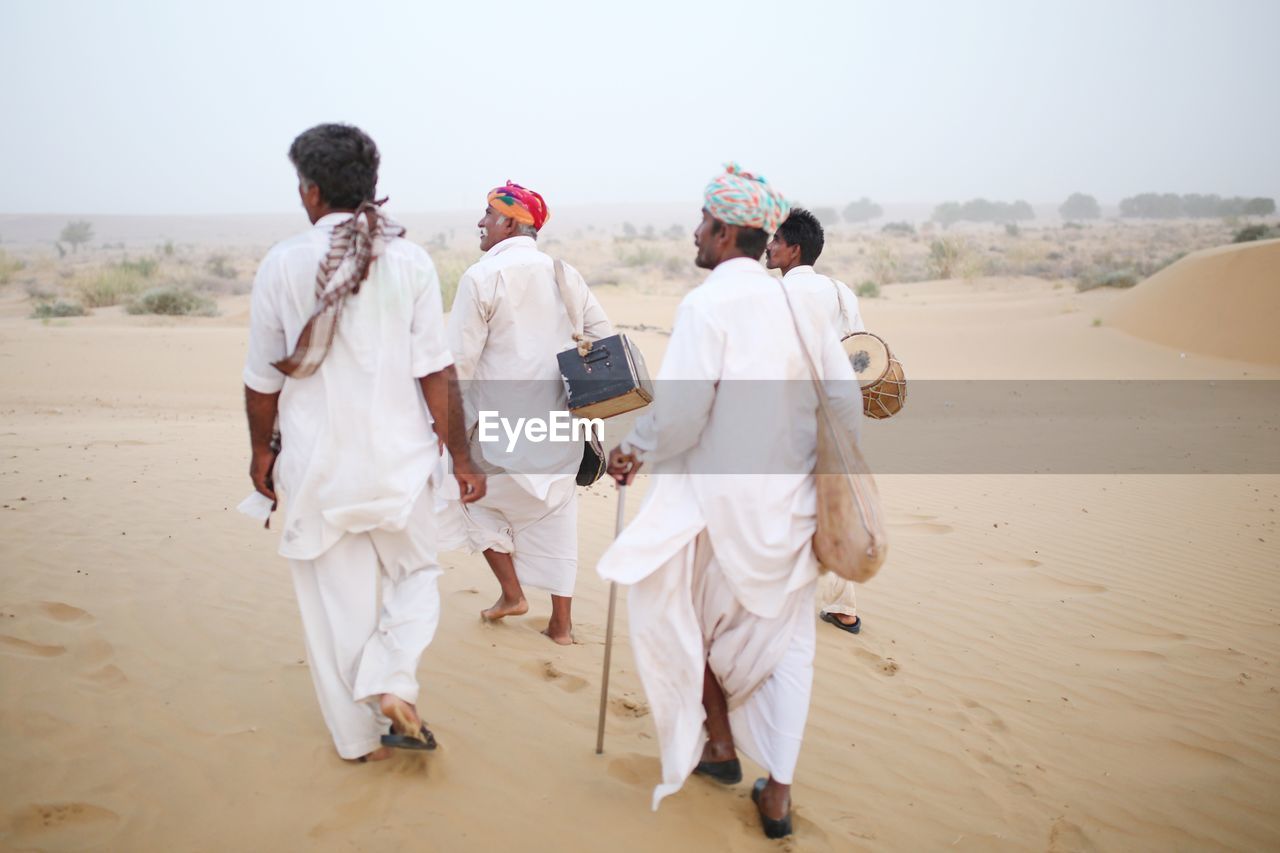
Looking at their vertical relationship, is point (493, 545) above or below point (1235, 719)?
above

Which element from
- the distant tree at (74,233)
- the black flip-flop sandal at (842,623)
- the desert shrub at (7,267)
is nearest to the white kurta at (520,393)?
the black flip-flop sandal at (842,623)

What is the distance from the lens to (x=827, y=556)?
2930 millimetres

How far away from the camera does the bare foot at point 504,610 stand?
4.70m

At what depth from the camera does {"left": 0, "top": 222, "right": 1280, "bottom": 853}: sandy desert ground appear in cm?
305

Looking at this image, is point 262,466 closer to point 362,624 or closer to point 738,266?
point 362,624

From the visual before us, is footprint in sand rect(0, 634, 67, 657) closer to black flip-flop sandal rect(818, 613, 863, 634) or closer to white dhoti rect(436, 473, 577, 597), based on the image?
white dhoti rect(436, 473, 577, 597)

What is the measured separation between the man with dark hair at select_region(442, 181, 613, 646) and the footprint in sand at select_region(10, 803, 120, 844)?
1962 millimetres

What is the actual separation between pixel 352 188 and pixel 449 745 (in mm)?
2018

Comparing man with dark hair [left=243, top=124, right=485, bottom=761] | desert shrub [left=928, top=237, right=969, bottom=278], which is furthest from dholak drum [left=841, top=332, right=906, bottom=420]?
desert shrub [left=928, top=237, right=969, bottom=278]

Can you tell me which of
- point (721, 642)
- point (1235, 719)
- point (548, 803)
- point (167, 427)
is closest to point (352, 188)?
point (721, 642)

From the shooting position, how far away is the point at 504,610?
4.70 meters

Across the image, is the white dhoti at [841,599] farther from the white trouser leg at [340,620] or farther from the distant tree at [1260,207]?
the distant tree at [1260,207]

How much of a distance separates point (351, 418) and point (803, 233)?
2547 mm

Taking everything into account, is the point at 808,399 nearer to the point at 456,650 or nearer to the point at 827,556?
the point at 827,556
